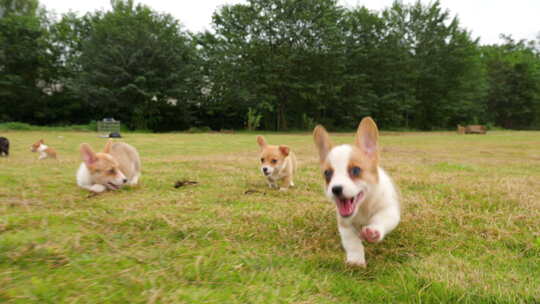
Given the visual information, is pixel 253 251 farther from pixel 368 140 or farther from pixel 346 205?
pixel 368 140

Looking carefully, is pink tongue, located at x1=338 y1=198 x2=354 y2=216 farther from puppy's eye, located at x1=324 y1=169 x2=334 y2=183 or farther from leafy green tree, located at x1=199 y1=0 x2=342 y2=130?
leafy green tree, located at x1=199 y1=0 x2=342 y2=130

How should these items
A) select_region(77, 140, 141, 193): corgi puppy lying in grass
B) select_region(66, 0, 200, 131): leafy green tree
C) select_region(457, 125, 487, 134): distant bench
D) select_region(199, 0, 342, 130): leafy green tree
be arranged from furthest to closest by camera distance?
select_region(199, 0, 342, 130): leafy green tree < select_region(66, 0, 200, 131): leafy green tree < select_region(457, 125, 487, 134): distant bench < select_region(77, 140, 141, 193): corgi puppy lying in grass

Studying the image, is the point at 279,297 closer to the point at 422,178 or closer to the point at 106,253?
the point at 106,253

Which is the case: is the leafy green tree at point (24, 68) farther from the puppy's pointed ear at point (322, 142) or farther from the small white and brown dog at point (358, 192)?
the small white and brown dog at point (358, 192)

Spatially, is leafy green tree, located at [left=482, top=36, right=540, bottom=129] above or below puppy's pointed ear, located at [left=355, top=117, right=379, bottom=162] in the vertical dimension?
above

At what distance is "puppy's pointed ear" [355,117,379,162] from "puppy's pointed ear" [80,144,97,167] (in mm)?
3550

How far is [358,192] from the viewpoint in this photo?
2.03 metres

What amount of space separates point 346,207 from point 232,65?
28.2 meters

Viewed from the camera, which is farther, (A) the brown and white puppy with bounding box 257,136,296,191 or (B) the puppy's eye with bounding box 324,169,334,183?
(A) the brown and white puppy with bounding box 257,136,296,191

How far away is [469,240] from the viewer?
89.2 inches

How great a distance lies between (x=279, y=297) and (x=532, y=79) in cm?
5573

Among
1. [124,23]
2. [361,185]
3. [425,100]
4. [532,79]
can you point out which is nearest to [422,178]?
[361,185]

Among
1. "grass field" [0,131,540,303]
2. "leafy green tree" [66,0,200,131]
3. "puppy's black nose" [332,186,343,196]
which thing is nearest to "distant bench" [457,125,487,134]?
"leafy green tree" [66,0,200,131]

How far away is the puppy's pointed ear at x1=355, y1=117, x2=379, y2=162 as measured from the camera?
2.30m
